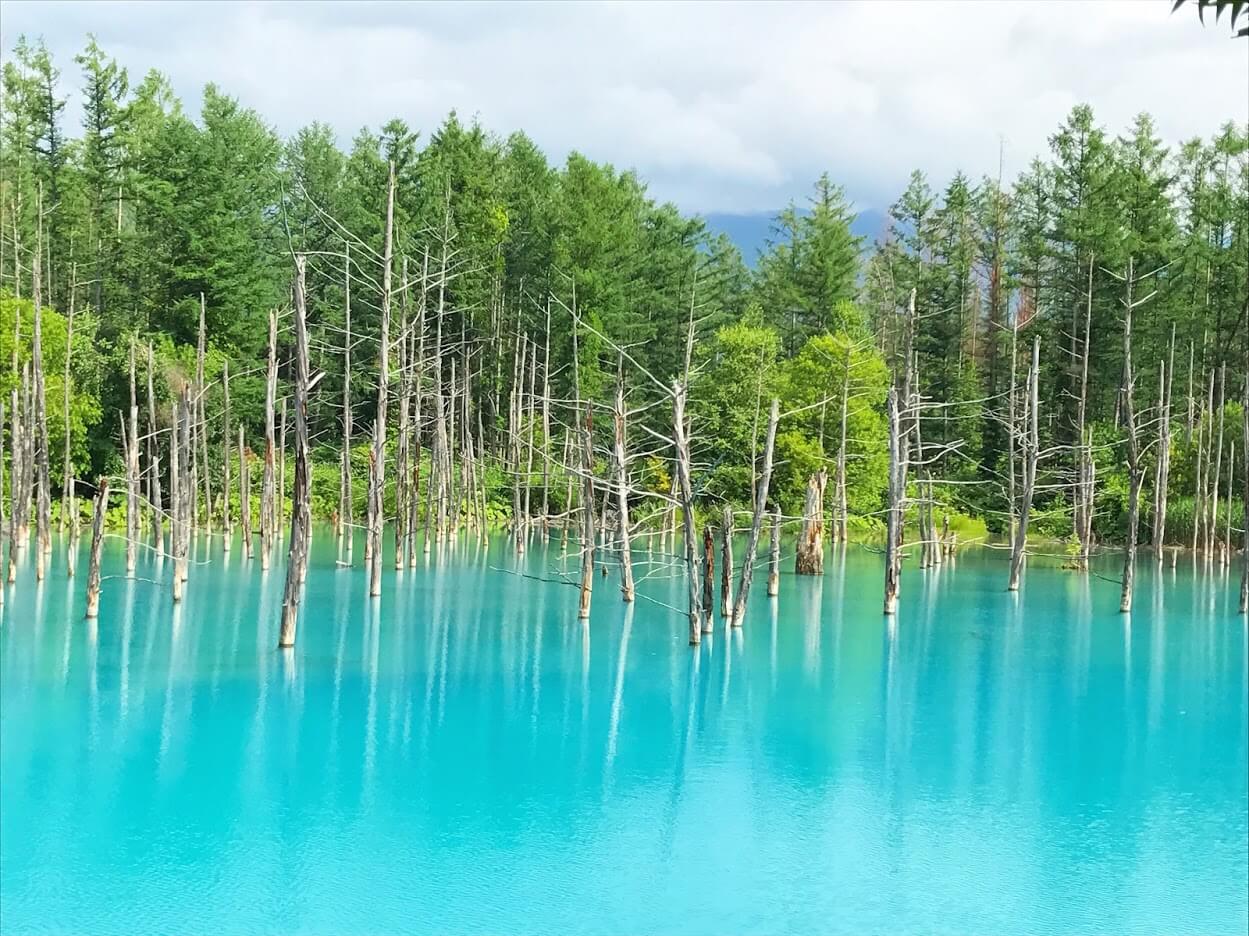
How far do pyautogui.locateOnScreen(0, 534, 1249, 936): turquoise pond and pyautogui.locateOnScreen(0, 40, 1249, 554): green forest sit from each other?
15864 millimetres

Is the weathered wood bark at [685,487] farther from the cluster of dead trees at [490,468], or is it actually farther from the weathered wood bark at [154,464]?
the weathered wood bark at [154,464]

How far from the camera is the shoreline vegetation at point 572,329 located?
3331 cm

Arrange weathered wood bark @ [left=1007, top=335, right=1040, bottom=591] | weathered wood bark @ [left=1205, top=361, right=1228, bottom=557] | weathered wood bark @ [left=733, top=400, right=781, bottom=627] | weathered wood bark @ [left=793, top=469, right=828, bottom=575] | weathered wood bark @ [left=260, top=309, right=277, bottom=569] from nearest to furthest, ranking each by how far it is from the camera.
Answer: weathered wood bark @ [left=733, top=400, right=781, bottom=627]
weathered wood bark @ [left=260, top=309, right=277, bottom=569]
weathered wood bark @ [left=1007, top=335, right=1040, bottom=591]
weathered wood bark @ [left=793, top=469, right=828, bottom=575]
weathered wood bark @ [left=1205, top=361, right=1228, bottom=557]

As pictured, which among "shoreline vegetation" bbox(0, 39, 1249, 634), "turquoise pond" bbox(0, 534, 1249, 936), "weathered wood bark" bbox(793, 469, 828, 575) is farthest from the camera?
"shoreline vegetation" bbox(0, 39, 1249, 634)

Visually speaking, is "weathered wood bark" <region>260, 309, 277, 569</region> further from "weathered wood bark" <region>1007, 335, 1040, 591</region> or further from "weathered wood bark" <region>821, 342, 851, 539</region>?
"weathered wood bark" <region>821, 342, 851, 539</region>

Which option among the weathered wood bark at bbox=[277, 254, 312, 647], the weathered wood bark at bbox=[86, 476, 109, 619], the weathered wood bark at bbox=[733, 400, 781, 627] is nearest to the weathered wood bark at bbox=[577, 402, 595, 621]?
the weathered wood bark at bbox=[733, 400, 781, 627]

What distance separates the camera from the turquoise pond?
8445mm

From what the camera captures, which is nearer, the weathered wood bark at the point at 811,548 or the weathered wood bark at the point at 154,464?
the weathered wood bark at the point at 154,464

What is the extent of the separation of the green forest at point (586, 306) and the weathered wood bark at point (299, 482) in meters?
16.9

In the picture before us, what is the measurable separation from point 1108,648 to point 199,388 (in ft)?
58.6

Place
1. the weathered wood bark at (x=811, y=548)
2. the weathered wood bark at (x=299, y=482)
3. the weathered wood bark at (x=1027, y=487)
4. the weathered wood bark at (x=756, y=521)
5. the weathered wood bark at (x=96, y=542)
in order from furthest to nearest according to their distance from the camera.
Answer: the weathered wood bark at (x=811, y=548) → the weathered wood bark at (x=1027, y=487) → the weathered wood bark at (x=756, y=521) → the weathered wood bark at (x=96, y=542) → the weathered wood bark at (x=299, y=482)

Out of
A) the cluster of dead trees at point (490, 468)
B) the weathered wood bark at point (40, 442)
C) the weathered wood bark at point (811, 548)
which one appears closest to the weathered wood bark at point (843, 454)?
the cluster of dead trees at point (490, 468)

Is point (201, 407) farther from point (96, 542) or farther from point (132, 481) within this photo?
point (96, 542)

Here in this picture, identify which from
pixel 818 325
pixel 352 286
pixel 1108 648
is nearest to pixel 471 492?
pixel 352 286
